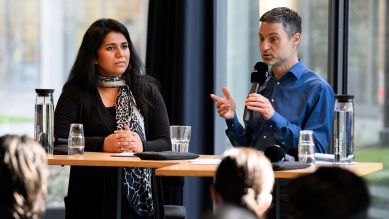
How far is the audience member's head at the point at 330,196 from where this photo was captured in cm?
165

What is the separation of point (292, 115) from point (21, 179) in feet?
7.21

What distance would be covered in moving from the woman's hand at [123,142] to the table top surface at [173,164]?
6.3 inches

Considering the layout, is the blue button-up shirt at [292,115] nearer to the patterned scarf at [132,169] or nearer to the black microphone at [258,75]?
the black microphone at [258,75]

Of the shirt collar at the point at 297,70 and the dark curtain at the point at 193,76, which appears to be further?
the dark curtain at the point at 193,76

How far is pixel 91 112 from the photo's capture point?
455 centimetres

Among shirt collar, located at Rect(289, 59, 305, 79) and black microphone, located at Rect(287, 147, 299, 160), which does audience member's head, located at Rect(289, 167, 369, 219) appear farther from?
shirt collar, located at Rect(289, 59, 305, 79)

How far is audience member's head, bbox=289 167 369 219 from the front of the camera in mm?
1652

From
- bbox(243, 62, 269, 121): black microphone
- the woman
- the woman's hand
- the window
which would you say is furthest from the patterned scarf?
the window

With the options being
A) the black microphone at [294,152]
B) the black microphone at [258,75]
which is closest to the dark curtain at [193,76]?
the black microphone at [258,75]

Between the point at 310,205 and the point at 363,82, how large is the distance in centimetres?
388

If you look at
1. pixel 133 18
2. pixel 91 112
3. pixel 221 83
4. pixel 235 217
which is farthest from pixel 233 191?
pixel 133 18

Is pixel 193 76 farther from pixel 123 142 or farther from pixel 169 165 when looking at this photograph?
pixel 169 165

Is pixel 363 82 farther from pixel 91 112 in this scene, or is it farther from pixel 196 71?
pixel 91 112

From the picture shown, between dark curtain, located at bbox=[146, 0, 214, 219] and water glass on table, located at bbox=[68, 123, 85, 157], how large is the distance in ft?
5.70
